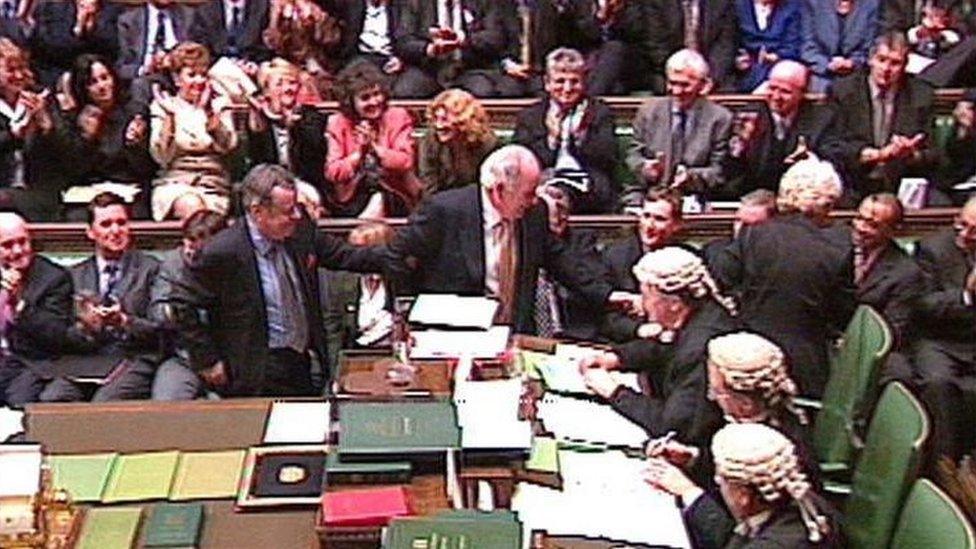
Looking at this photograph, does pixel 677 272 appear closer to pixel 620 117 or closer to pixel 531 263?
pixel 531 263

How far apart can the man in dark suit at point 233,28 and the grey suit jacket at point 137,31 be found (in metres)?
0.05

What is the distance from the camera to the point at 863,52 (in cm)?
803

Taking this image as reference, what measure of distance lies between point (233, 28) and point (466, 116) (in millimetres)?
2394

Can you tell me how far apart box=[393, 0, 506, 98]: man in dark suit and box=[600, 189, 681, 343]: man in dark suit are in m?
1.84

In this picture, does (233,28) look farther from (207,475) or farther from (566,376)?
(207,475)

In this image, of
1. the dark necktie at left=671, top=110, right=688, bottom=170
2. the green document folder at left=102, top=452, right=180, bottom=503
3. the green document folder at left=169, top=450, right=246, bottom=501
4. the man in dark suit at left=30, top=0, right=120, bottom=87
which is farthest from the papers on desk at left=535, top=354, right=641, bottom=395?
the man in dark suit at left=30, top=0, right=120, bottom=87

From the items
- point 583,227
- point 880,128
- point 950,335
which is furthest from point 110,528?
point 880,128

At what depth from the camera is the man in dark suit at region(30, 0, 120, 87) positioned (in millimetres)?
7992

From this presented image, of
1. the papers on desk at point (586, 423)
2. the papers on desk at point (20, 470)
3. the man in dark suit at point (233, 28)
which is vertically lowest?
the papers on desk at point (586, 423)

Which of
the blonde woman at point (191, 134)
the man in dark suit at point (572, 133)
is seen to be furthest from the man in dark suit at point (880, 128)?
the blonde woman at point (191, 134)

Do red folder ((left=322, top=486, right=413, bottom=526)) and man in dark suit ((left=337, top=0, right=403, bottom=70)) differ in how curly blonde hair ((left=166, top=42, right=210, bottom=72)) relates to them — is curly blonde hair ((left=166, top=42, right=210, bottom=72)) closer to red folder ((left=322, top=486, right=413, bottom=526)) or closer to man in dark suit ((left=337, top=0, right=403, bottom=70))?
man in dark suit ((left=337, top=0, right=403, bottom=70))

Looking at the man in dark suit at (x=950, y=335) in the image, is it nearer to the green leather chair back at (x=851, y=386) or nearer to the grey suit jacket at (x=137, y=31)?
the green leather chair back at (x=851, y=386)

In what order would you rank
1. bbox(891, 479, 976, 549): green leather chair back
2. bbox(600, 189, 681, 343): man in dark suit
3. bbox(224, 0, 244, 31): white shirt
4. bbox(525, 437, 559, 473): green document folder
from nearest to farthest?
bbox(891, 479, 976, 549): green leather chair back → bbox(525, 437, 559, 473): green document folder → bbox(600, 189, 681, 343): man in dark suit → bbox(224, 0, 244, 31): white shirt

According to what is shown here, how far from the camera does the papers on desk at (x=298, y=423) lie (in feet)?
15.0
